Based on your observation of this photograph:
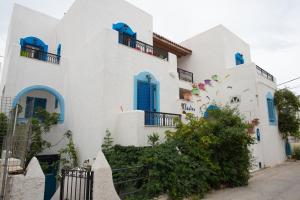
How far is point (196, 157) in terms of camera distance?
7.04m

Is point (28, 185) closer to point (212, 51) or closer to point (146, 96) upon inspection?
point (146, 96)

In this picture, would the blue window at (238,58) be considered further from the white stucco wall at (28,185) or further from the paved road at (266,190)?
the white stucco wall at (28,185)

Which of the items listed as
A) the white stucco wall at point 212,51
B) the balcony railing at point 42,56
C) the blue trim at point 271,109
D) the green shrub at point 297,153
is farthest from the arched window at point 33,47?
the green shrub at point 297,153

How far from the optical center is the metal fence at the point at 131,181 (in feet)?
19.0

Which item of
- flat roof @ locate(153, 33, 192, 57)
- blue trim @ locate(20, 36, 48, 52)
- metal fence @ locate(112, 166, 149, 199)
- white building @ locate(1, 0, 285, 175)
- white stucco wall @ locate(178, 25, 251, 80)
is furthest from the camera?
white stucco wall @ locate(178, 25, 251, 80)

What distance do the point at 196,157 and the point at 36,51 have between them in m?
10.5

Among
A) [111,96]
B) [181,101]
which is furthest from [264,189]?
[111,96]

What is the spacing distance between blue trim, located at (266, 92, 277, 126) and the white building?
7cm

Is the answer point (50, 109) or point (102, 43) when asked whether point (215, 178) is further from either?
point (50, 109)

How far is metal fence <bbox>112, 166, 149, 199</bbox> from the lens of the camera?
580cm

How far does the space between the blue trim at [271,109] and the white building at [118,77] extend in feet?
0.23

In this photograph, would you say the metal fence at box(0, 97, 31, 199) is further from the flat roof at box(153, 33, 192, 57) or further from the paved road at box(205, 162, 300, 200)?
the flat roof at box(153, 33, 192, 57)

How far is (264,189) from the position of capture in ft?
23.8

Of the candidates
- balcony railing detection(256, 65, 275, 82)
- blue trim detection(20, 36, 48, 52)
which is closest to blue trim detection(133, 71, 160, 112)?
balcony railing detection(256, 65, 275, 82)
